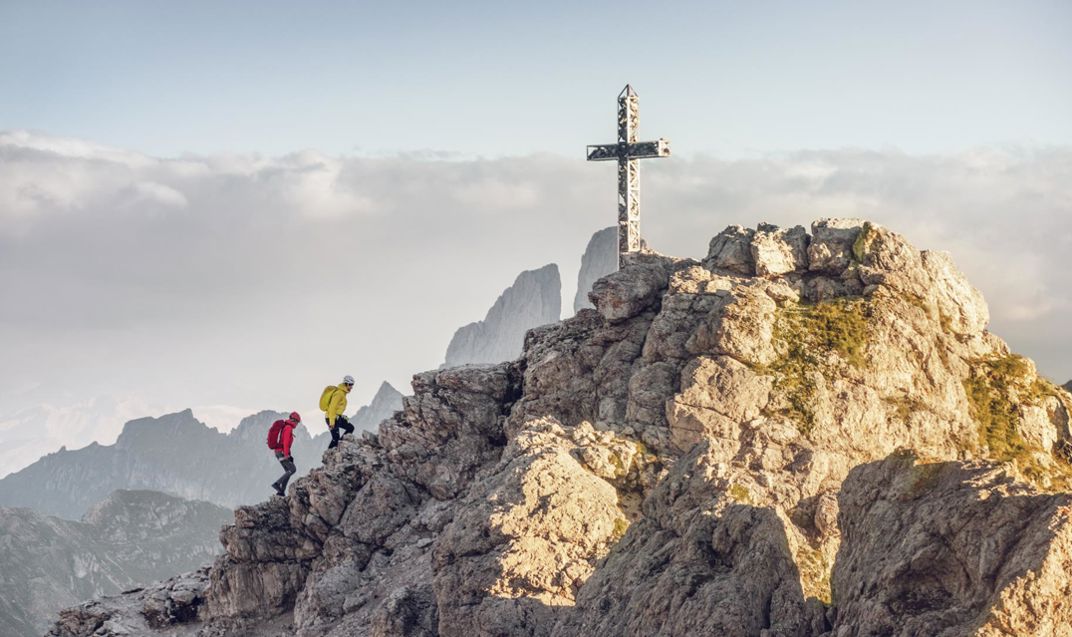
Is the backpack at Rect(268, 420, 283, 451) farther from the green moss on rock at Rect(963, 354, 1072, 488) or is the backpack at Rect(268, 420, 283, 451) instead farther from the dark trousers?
the green moss on rock at Rect(963, 354, 1072, 488)

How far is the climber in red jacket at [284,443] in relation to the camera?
5894cm

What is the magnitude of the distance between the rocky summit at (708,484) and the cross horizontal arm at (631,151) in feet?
115

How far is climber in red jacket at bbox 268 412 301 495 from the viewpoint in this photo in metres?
58.9

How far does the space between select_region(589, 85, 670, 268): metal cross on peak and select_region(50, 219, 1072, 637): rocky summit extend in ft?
116

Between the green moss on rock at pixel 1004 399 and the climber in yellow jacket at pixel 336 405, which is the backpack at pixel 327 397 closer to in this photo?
the climber in yellow jacket at pixel 336 405

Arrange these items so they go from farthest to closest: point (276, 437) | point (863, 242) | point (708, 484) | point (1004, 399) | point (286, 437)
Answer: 1. point (276, 437)
2. point (286, 437)
3. point (863, 242)
4. point (1004, 399)
5. point (708, 484)

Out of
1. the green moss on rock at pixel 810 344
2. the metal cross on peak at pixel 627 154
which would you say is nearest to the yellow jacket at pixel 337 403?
the green moss on rock at pixel 810 344

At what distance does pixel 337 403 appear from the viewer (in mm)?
60125

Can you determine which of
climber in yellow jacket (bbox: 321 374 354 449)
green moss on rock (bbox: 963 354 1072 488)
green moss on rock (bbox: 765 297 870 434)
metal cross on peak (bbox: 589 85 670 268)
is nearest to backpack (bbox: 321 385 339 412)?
climber in yellow jacket (bbox: 321 374 354 449)

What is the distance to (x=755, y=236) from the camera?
177ft

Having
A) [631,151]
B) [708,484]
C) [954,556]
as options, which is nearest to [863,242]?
[708,484]

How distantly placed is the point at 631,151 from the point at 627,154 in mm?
404

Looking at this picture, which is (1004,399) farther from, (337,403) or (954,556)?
(337,403)

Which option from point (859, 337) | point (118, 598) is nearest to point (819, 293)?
point (859, 337)
